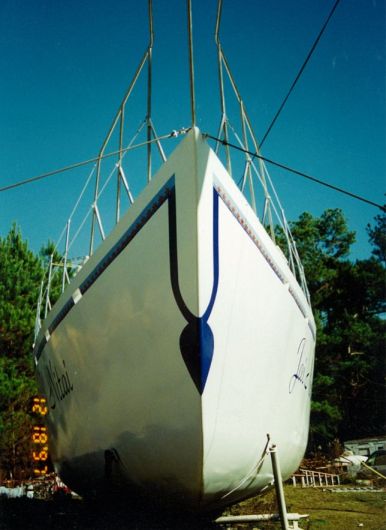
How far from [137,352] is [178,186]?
1325 millimetres

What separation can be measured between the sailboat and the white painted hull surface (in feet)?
0.03

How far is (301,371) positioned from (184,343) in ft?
7.08

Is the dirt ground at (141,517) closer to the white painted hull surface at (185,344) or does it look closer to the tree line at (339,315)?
the white painted hull surface at (185,344)

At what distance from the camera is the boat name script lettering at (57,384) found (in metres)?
4.65

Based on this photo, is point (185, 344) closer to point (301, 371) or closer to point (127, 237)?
point (127, 237)

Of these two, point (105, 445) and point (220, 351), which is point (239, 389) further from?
point (105, 445)

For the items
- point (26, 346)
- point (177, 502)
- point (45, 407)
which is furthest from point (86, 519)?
point (26, 346)

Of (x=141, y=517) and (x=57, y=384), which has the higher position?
(x=57, y=384)

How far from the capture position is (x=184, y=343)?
3318mm

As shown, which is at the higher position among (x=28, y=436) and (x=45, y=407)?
(x=45, y=407)

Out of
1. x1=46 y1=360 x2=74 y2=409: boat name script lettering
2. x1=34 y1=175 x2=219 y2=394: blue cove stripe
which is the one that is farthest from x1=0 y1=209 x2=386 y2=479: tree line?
Answer: x1=34 y1=175 x2=219 y2=394: blue cove stripe

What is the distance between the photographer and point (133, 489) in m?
3.94

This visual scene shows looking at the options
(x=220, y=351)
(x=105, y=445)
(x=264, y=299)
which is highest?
(x=264, y=299)

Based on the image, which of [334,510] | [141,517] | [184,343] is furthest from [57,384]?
[334,510]
